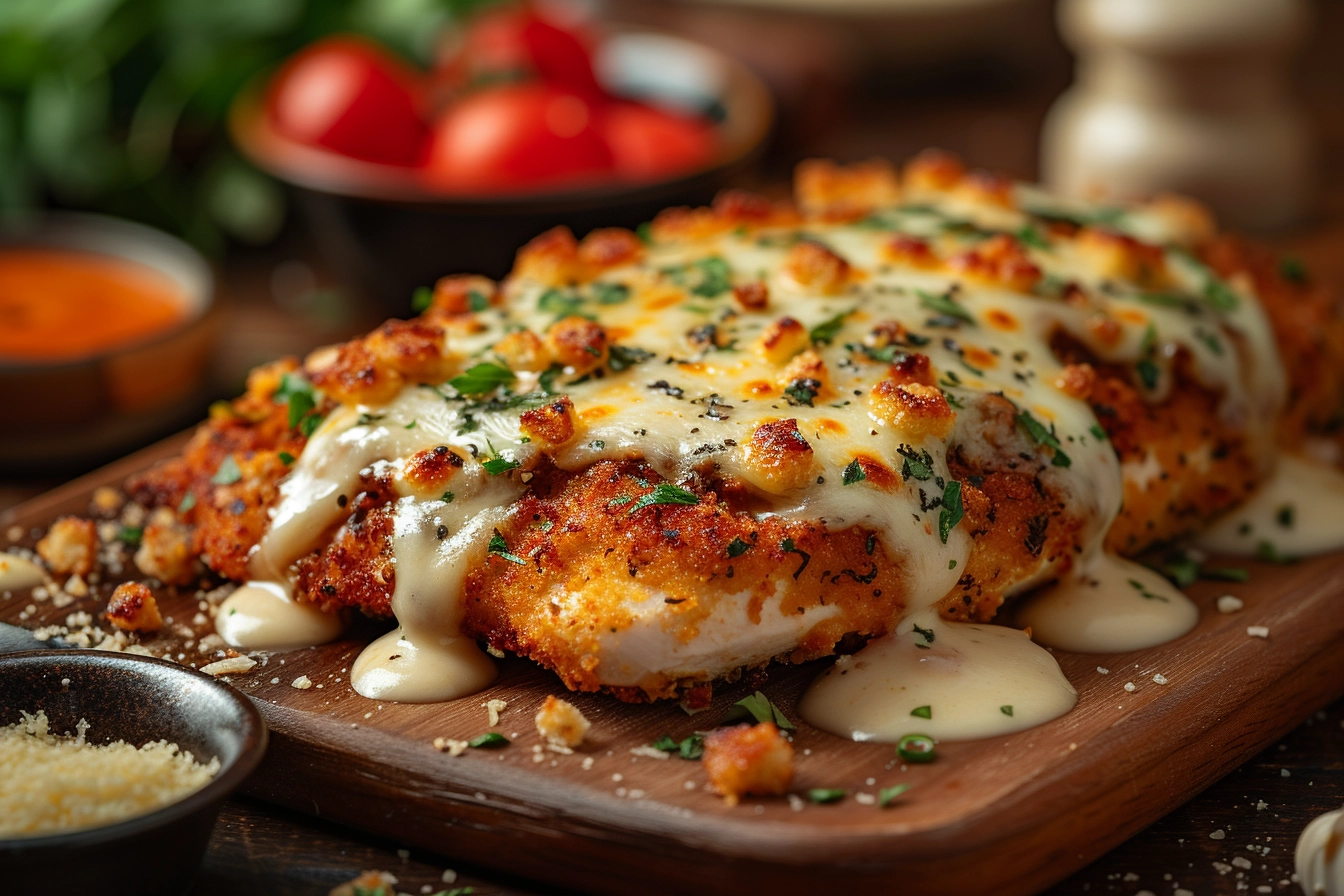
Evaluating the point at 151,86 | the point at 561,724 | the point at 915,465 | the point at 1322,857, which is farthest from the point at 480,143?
the point at 1322,857

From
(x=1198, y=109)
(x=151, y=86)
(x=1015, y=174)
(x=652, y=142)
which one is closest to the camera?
(x=652, y=142)

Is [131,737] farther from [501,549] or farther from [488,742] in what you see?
[501,549]

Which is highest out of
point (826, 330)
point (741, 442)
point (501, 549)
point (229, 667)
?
point (826, 330)

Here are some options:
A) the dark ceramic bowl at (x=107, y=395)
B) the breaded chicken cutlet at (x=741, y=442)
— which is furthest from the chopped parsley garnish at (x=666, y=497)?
the dark ceramic bowl at (x=107, y=395)

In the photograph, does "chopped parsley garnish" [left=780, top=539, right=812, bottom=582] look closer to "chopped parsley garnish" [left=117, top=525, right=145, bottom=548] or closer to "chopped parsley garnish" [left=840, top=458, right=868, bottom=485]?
"chopped parsley garnish" [left=840, top=458, right=868, bottom=485]

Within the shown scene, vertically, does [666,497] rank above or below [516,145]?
below

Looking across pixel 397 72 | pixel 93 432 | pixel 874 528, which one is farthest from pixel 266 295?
pixel 874 528

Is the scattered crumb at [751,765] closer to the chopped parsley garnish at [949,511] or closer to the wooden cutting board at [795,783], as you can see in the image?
the wooden cutting board at [795,783]

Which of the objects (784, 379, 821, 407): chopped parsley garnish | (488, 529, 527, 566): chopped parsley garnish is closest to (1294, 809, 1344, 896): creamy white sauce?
(784, 379, 821, 407): chopped parsley garnish
